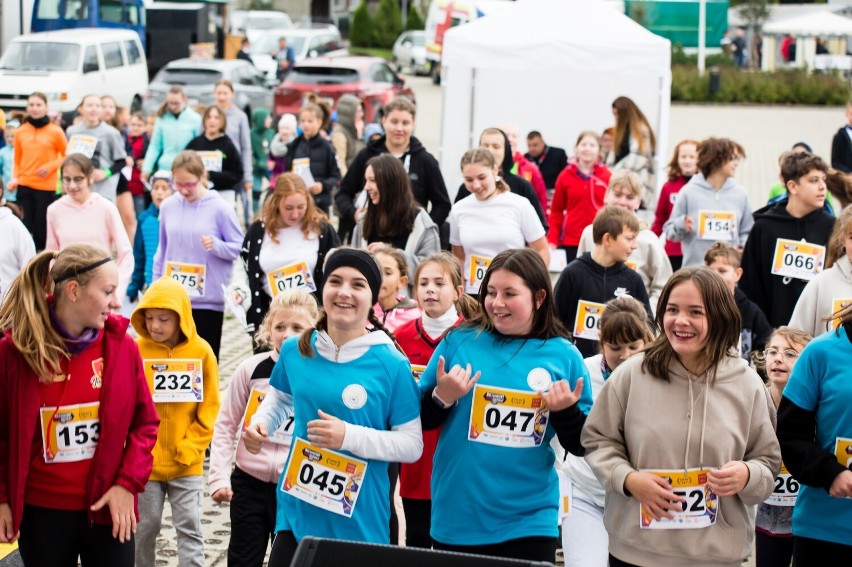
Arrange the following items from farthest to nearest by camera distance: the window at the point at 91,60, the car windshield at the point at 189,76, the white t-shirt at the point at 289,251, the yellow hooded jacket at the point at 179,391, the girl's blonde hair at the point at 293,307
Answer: the car windshield at the point at 189,76
the window at the point at 91,60
the white t-shirt at the point at 289,251
the yellow hooded jacket at the point at 179,391
the girl's blonde hair at the point at 293,307

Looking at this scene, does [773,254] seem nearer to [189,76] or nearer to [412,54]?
[189,76]

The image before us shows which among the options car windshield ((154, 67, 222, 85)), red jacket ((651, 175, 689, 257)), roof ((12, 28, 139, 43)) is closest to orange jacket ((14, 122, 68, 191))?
red jacket ((651, 175, 689, 257))

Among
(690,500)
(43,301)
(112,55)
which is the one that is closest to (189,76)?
(112,55)

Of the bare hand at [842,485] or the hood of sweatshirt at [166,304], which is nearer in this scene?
the bare hand at [842,485]

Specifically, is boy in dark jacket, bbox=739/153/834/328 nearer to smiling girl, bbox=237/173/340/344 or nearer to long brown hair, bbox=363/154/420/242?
long brown hair, bbox=363/154/420/242

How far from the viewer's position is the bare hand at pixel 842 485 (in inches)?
176

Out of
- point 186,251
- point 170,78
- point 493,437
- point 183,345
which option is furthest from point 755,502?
point 170,78

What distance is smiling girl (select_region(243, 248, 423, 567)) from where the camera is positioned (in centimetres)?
458

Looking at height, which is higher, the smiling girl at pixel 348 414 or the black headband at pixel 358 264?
the black headband at pixel 358 264

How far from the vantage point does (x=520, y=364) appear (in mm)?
4609

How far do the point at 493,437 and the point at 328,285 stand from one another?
0.80 m

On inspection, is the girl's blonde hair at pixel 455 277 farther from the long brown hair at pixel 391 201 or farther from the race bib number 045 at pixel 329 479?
the long brown hair at pixel 391 201

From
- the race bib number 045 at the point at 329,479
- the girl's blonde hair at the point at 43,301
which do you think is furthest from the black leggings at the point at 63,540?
the race bib number 045 at the point at 329,479

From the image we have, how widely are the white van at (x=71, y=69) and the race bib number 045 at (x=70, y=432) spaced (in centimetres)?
1950
